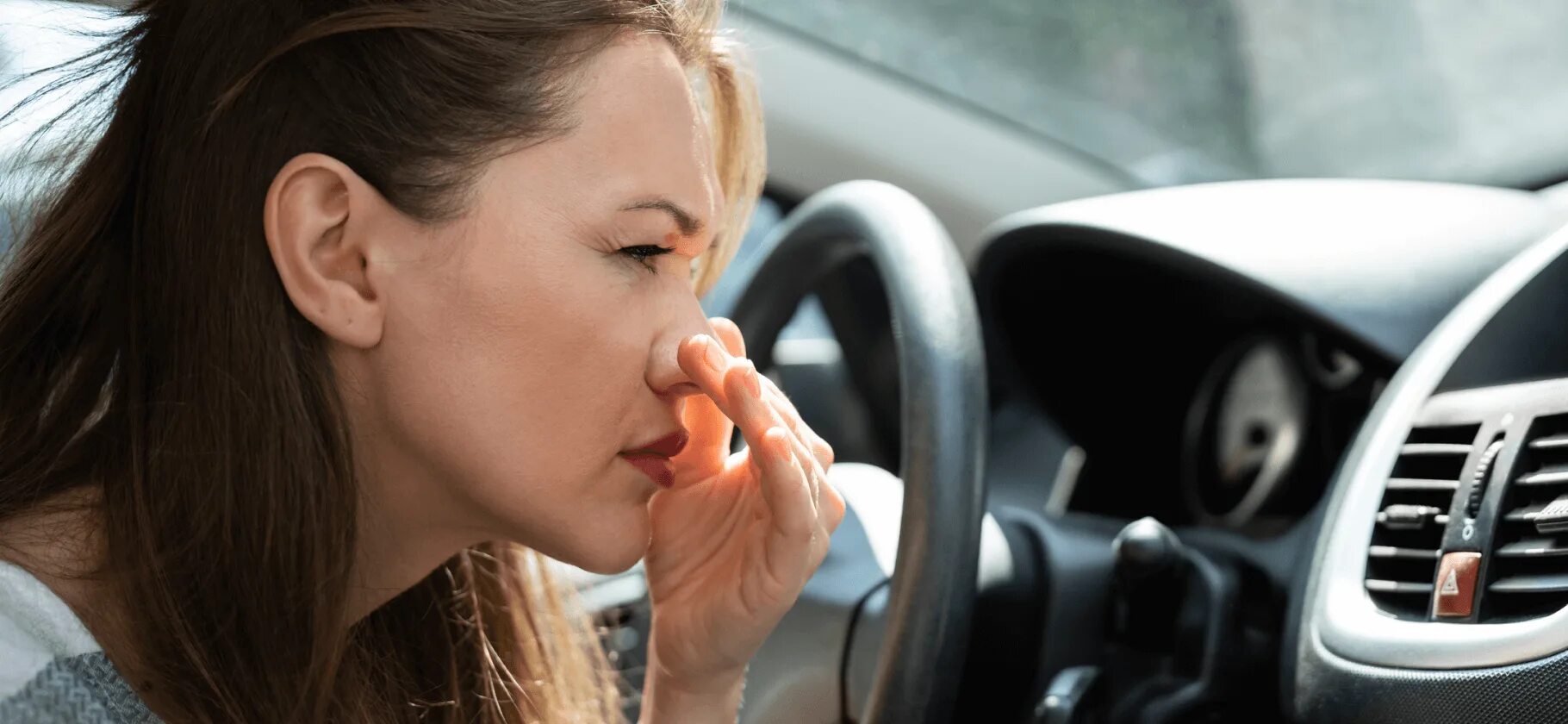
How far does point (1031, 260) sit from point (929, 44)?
0.80 meters

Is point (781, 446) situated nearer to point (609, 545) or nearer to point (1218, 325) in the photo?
point (609, 545)

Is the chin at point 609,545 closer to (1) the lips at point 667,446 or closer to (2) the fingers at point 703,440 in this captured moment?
(1) the lips at point 667,446

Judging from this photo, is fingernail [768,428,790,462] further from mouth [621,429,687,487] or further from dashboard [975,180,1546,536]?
dashboard [975,180,1546,536]

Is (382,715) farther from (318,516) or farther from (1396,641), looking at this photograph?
(1396,641)

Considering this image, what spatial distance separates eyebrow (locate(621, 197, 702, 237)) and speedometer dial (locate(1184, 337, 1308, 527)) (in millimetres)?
763

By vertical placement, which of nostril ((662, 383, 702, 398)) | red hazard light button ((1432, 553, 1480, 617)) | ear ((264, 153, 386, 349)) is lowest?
red hazard light button ((1432, 553, 1480, 617))

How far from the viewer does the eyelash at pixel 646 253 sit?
117cm

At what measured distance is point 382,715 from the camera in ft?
4.21

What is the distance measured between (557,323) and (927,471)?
365 millimetres

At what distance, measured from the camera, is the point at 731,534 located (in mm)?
1402

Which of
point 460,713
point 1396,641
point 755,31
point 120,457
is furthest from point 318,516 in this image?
point 755,31

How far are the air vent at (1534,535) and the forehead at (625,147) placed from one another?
0.67 meters

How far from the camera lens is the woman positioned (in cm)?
112

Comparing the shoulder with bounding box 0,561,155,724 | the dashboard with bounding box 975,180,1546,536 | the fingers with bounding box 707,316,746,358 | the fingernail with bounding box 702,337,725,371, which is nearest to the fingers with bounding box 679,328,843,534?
the fingernail with bounding box 702,337,725,371
